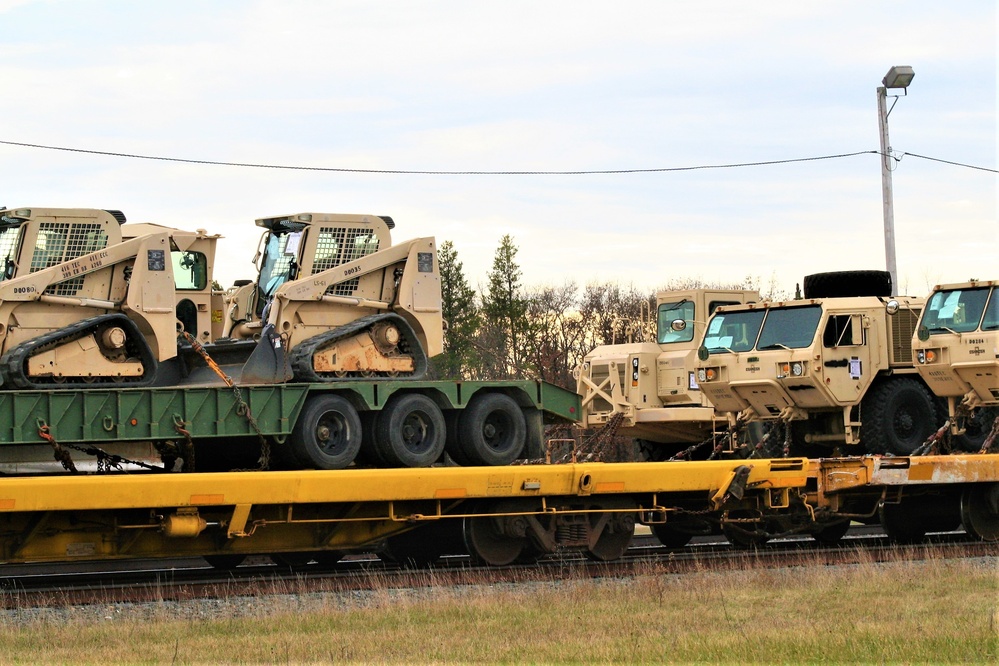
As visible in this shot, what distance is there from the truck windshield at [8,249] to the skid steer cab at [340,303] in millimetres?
2761

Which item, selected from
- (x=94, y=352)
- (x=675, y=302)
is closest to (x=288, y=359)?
(x=94, y=352)

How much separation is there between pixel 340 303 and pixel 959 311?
8077 millimetres

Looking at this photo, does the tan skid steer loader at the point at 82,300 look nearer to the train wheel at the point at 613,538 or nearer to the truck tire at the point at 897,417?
the train wheel at the point at 613,538

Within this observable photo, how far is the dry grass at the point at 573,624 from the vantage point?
970 cm

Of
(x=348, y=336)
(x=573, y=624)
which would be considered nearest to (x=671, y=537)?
(x=348, y=336)

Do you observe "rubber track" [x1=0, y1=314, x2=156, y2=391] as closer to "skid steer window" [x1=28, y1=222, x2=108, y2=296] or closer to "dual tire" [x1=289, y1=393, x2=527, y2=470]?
"skid steer window" [x1=28, y1=222, x2=108, y2=296]

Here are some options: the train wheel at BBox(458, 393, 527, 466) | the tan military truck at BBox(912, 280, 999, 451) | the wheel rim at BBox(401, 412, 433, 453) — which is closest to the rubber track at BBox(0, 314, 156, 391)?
the wheel rim at BBox(401, 412, 433, 453)

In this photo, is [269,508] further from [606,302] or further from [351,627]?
[606,302]

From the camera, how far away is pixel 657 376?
82.5 ft

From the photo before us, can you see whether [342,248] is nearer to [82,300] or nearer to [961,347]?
[82,300]

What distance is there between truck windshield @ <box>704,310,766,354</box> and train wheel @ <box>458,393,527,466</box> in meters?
4.01

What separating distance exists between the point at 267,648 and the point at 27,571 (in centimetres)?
813

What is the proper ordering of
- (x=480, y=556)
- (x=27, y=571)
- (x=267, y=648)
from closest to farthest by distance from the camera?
(x=267, y=648)
(x=480, y=556)
(x=27, y=571)

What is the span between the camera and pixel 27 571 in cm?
1705
